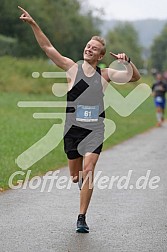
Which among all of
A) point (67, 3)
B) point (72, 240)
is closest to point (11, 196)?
point (72, 240)

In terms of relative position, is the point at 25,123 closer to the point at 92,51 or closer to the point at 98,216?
the point at 98,216

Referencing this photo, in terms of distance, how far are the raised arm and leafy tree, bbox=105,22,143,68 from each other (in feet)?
353

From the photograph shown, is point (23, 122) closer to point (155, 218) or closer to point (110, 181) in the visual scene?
point (110, 181)

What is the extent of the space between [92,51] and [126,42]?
13812 cm

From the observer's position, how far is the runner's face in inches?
327

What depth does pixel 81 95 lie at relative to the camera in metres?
8.33

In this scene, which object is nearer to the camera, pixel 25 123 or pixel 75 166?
pixel 75 166

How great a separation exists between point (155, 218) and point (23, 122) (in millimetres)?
15839

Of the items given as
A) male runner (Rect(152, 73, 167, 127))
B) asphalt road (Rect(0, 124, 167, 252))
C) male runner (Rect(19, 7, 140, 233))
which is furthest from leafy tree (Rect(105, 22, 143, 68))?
male runner (Rect(19, 7, 140, 233))

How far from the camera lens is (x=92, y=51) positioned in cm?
830

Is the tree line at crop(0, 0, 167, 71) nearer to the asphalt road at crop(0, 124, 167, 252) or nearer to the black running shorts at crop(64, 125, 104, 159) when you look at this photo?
the asphalt road at crop(0, 124, 167, 252)

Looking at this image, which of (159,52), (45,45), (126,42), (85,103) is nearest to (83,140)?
(85,103)

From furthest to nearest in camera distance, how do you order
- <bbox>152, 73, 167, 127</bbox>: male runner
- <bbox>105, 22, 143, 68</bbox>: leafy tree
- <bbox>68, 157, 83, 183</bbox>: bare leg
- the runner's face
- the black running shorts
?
<bbox>105, 22, 143, 68</bbox>: leafy tree < <bbox>152, 73, 167, 127</bbox>: male runner < <bbox>68, 157, 83, 183</bbox>: bare leg < the black running shorts < the runner's face

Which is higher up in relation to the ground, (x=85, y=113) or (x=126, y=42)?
(x=85, y=113)
